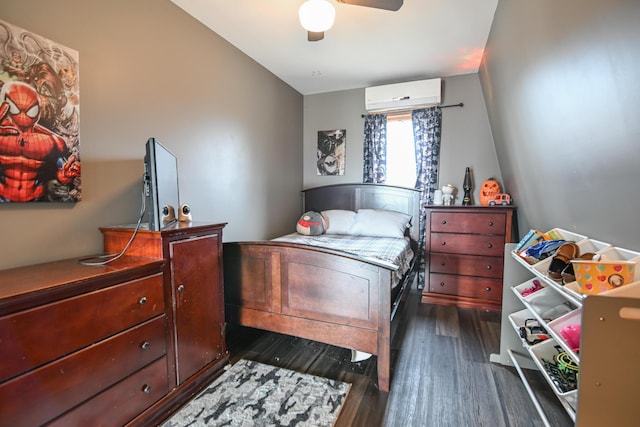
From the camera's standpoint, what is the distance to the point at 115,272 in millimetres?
1319

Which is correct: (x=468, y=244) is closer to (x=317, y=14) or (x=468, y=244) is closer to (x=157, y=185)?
(x=317, y=14)

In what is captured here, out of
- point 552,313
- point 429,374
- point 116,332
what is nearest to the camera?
point 116,332

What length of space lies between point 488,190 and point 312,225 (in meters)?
2.06

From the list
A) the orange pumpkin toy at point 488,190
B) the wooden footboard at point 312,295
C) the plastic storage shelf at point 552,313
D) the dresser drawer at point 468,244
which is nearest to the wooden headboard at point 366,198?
the dresser drawer at point 468,244

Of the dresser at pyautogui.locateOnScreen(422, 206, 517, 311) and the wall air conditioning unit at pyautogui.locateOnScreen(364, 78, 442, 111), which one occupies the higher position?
the wall air conditioning unit at pyautogui.locateOnScreen(364, 78, 442, 111)

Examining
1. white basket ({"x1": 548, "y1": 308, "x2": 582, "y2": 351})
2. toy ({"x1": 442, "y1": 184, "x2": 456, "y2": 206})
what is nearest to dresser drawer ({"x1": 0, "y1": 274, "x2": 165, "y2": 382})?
white basket ({"x1": 548, "y1": 308, "x2": 582, "y2": 351})

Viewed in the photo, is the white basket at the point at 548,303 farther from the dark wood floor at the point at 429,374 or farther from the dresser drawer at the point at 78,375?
the dresser drawer at the point at 78,375

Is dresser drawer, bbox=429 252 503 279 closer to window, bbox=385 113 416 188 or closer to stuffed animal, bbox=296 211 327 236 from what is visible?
window, bbox=385 113 416 188

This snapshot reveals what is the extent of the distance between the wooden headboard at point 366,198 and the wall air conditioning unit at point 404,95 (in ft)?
3.30

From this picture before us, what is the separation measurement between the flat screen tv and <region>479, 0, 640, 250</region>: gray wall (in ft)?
6.25

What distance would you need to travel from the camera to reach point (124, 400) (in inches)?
54.2

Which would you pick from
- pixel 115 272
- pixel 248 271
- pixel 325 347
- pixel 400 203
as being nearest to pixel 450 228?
pixel 400 203

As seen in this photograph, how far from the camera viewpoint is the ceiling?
7.06ft

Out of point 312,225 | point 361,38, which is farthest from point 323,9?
point 312,225
